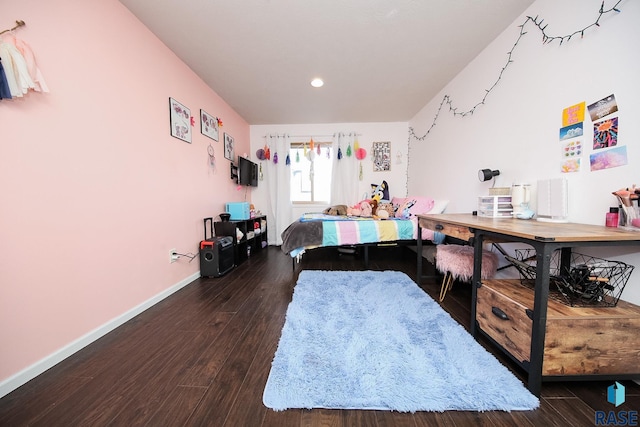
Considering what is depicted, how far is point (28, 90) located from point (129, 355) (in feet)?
5.20

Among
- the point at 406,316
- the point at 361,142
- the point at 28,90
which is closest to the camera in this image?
the point at 28,90

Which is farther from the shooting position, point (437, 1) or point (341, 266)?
point (341, 266)

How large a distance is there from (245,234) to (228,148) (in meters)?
1.40

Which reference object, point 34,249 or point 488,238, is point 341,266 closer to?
point 488,238

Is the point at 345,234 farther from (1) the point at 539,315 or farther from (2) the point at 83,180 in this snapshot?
(2) the point at 83,180

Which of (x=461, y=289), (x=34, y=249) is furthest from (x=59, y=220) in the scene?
(x=461, y=289)

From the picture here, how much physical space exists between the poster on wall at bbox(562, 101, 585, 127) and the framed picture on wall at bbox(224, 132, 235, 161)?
12.0 ft

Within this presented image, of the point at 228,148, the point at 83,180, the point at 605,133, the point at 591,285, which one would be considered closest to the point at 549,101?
the point at 605,133

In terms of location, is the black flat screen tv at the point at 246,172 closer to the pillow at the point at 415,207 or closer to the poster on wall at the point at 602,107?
the pillow at the point at 415,207

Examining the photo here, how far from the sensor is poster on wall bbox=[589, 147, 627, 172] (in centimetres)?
117

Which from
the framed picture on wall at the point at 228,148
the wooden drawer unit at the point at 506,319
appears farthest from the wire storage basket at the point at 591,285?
the framed picture on wall at the point at 228,148

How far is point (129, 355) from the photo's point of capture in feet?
4.36

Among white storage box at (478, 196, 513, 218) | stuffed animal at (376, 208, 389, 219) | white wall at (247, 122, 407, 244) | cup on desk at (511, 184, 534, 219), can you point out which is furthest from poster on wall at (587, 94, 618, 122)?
white wall at (247, 122, 407, 244)

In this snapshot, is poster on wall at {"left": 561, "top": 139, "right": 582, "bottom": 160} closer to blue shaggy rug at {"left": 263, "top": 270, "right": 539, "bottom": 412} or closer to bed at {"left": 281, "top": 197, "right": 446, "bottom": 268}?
blue shaggy rug at {"left": 263, "top": 270, "right": 539, "bottom": 412}
